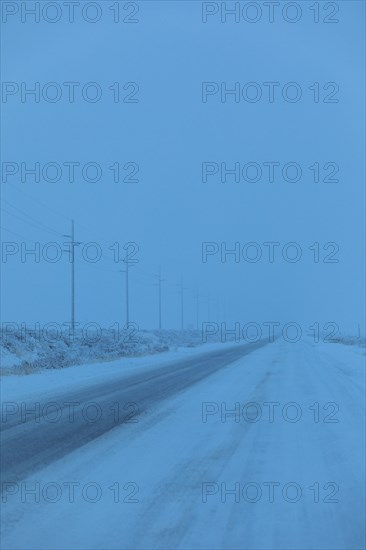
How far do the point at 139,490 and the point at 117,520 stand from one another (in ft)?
4.00

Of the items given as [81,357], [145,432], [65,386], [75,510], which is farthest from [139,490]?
[81,357]

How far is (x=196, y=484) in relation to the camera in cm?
867

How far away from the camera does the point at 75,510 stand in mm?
7551

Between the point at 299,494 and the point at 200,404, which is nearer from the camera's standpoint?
the point at 299,494

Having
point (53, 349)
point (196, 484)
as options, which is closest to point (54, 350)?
point (53, 349)

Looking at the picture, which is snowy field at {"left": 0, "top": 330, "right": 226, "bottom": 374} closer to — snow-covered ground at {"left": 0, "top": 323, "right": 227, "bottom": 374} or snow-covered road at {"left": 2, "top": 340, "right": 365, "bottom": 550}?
snow-covered ground at {"left": 0, "top": 323, "right": 227, "bottom": 374}

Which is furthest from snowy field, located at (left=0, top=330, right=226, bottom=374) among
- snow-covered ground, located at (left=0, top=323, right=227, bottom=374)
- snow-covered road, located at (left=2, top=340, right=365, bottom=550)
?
snow-covered road, located at (left=2, top=340, right=365, bottom=550)

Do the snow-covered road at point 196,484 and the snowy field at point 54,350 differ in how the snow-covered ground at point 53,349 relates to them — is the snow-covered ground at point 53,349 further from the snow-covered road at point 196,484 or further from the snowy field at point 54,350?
the snow-covered road at point 196,484

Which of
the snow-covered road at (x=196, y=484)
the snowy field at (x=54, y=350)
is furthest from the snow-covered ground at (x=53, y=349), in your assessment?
the snow-covered road at (x=196, y=484)

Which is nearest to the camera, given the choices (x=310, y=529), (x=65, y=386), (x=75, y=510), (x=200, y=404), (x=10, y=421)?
(x=310, y=529)

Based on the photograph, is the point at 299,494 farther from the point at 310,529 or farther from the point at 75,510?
the point at 75,510

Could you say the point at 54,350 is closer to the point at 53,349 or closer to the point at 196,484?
the point at 53,349

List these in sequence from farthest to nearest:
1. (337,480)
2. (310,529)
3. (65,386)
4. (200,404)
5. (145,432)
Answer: (65,386)
(200,404)
(145,432)
(337,480)
(310,529)

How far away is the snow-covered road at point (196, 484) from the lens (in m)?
6.67
